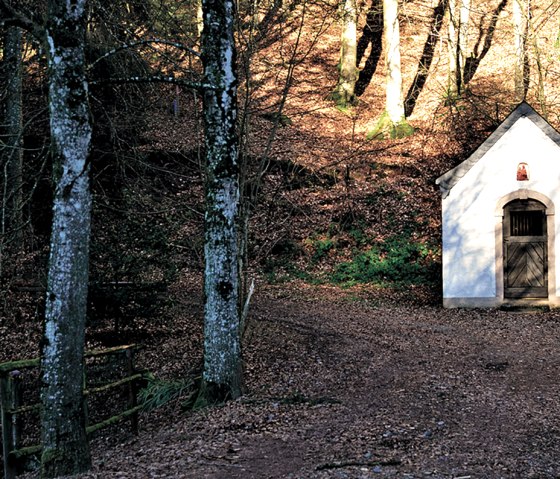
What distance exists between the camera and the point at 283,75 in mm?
25688

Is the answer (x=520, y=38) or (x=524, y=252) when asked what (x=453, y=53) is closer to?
(x=520, y=38)

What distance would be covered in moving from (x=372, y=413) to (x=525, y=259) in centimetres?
958

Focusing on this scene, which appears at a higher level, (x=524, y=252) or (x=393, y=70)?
(x=393, y=70)

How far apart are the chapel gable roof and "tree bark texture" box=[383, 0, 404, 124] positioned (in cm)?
931

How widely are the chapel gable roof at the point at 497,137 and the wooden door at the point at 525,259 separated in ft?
4.62

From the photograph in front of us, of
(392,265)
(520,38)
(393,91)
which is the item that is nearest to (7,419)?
(392,265)

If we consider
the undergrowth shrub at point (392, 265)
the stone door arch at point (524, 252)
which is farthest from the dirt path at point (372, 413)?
the undergrowth shrub at point (392, 265)

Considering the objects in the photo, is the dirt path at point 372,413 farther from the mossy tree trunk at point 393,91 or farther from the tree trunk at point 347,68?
the tree trunk at point 347,68

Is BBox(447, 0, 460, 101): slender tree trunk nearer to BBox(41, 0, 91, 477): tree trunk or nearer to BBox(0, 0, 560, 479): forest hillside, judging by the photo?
BBox(0, 0, 560, 479): forest hillside

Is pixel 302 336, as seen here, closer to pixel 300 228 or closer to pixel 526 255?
pixel 526 255

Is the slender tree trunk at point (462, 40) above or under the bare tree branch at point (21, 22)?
above

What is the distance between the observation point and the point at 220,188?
7555 mm

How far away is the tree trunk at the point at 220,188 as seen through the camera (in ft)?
24.6

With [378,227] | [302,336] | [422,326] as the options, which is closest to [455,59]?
[378,227]
